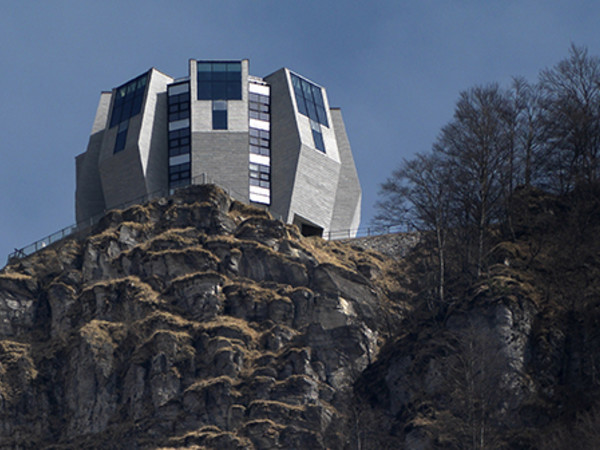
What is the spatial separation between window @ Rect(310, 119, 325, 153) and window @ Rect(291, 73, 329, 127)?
2.02 feet

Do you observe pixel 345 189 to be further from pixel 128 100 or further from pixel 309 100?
pixel 128 100

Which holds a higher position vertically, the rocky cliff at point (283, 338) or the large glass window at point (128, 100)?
the large glass window at point (128, 100)

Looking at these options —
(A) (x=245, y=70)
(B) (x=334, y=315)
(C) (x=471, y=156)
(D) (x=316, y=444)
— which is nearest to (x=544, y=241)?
(C) (x=471, y=156)

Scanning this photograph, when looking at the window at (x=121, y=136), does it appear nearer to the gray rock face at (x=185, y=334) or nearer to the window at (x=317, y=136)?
the gray rock face at (x=185, y=334)

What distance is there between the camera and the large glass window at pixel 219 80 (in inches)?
4628

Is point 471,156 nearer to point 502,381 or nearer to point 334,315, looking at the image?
point 334,315

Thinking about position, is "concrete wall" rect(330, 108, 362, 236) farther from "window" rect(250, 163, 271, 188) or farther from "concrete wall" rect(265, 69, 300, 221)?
"window" rect(250, 163, 271, 188)

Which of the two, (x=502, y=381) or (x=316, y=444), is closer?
(x=502, y=381)

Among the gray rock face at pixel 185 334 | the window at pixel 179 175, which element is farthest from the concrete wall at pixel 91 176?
the gray rock face at pixel 185 334

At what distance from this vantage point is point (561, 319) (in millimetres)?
83000

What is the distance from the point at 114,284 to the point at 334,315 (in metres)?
15.4

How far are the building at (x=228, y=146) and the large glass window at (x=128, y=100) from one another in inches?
4.3

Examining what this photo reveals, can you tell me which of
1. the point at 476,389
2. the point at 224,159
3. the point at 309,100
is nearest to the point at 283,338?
the point at 476,389

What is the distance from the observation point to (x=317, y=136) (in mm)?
118562
